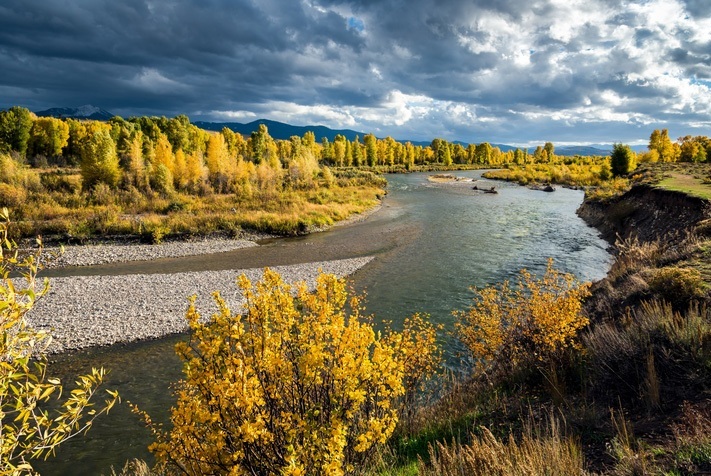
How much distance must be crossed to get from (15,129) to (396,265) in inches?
3086

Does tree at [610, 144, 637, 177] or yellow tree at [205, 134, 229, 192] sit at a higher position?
tree at [610, 144, 637, 177]

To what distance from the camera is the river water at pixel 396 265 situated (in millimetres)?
10938

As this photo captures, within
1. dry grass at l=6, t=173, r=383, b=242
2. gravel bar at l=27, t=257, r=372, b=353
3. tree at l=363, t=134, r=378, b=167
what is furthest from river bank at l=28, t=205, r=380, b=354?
tree at l=363, t=134, r=378, b=167

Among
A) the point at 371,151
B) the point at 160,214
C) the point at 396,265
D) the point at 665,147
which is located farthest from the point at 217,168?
the point at 665,147

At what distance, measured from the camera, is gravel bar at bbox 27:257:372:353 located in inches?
631

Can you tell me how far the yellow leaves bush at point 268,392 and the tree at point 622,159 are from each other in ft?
259

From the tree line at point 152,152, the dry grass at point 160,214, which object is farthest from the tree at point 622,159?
the tree line at point 152,152

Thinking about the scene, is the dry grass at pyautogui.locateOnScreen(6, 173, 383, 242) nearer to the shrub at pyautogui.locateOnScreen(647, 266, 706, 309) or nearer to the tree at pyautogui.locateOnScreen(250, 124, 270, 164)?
the shrub at pyautogui.locateOnScreen(647, 266, 706, 309)

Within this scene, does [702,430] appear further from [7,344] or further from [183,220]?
[183,220]

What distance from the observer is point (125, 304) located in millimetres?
18859

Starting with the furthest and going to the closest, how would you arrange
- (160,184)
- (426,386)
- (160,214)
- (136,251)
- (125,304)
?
(160,184) → (160,214) → (136,251) → (125,304) → (426,386)

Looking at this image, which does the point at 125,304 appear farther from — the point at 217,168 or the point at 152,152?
the point at 152,152

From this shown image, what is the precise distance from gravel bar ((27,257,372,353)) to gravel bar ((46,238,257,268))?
18.3ft

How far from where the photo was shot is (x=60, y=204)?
3966 cm
